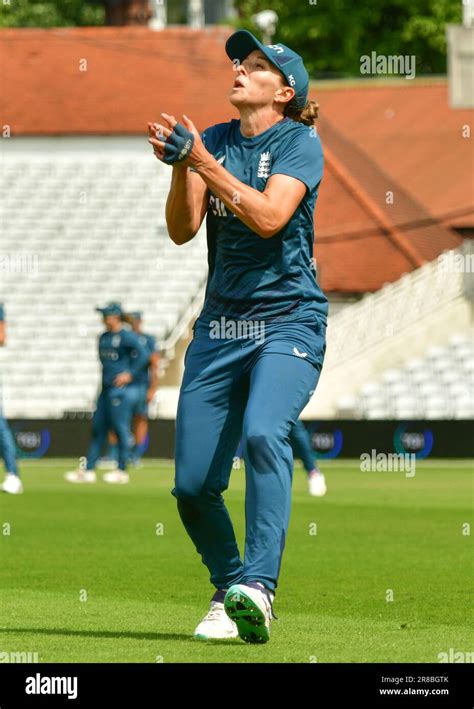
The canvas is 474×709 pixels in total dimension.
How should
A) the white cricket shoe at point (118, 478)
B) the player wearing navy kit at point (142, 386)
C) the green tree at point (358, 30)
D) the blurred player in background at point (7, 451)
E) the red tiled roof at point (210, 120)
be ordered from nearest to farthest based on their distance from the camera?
the blurred player in background at point (7, 451), the white cricket shoe at point (118, 478), the player wearing navy kit at point (142, 386), the red tiled roof at point (210, 120), the green tree at point (358, 30)

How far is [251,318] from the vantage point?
293 inches

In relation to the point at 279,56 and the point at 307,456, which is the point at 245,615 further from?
the point at 307,456

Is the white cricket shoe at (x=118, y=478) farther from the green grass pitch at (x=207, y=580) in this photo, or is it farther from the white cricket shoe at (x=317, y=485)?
the white cricket shoe at (x=317, y=485)

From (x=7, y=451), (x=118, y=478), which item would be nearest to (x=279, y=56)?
(x=7, y=451)

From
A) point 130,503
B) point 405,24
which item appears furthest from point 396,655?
point 405,24

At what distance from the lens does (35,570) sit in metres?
11.1

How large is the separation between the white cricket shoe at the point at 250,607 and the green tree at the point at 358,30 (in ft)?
160

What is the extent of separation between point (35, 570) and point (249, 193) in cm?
465

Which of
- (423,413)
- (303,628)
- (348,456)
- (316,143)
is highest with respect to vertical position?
(423,413)

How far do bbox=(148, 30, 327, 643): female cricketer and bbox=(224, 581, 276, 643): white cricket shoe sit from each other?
0.04 feet

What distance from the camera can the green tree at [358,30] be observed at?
55.6m

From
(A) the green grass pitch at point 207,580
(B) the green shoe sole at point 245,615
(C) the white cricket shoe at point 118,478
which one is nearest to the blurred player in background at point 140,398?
(C) the white cricket shoe at point 118,478
